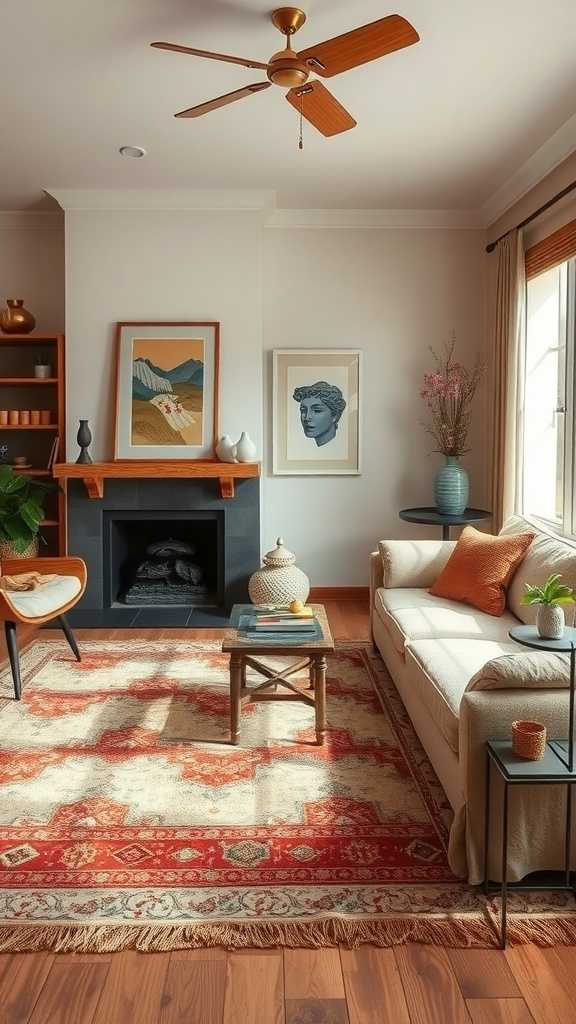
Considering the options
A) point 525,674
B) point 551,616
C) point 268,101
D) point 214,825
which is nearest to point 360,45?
point 268,101

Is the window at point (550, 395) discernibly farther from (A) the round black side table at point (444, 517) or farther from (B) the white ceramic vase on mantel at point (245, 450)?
(B) the white ceramic vase on mantel at point (245, 450)

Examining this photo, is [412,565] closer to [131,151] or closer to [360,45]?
[360,45]

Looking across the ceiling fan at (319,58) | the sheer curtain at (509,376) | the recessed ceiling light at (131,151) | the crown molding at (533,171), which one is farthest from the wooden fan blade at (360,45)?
the sheer curtain at (509,376)

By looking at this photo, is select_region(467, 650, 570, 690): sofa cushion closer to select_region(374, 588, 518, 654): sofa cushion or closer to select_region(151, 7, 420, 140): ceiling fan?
select_region(374, 588, 518, 654): sofa cushion

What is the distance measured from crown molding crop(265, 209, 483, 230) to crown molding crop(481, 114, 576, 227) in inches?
6.5

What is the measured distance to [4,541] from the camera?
5.23m

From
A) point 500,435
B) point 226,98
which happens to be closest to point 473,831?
point 226,98

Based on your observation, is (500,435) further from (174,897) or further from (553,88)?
(174,897)

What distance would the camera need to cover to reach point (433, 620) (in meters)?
3.59

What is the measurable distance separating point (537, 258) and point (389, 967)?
3.80m

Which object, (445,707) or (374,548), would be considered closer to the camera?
(445,707)

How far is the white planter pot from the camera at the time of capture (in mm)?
2189

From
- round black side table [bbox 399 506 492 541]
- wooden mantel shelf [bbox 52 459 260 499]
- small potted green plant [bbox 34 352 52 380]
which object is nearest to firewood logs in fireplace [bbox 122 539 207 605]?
wooden mantel shelf [bbox 52 459 260 499]

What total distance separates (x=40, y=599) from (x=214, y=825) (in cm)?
174
